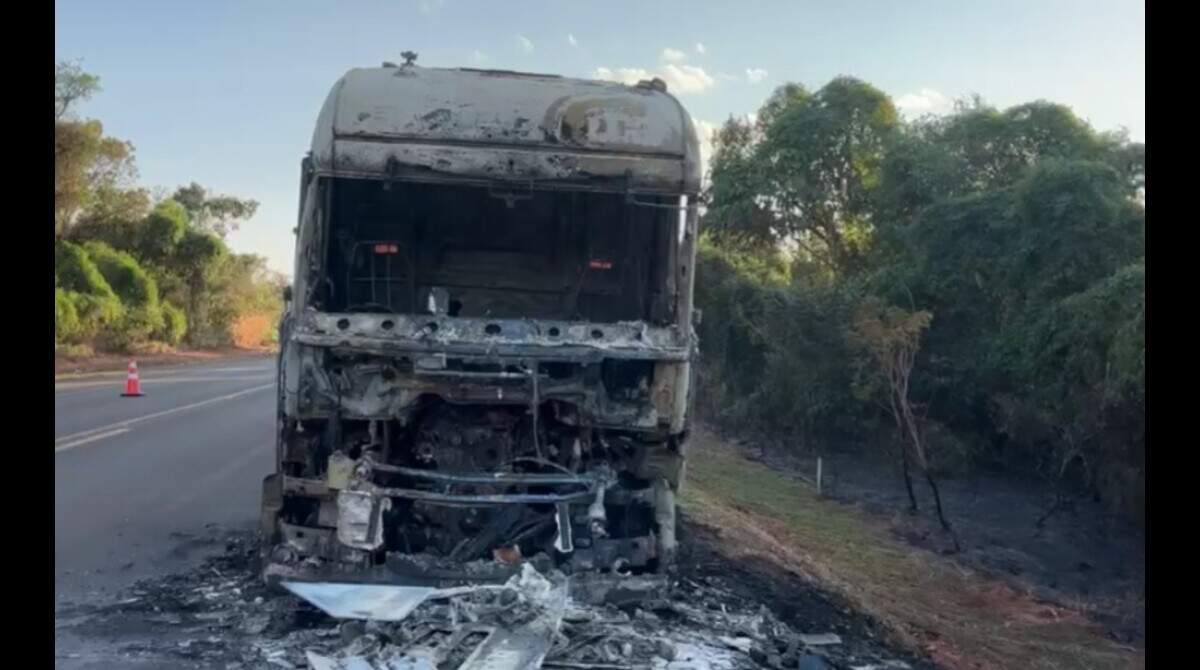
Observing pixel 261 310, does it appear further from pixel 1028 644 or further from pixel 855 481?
pixel 1028 644

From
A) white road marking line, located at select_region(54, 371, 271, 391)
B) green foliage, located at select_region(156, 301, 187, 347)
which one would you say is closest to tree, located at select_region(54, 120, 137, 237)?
green foliage, located at select_region(156, 301, 187, 347)

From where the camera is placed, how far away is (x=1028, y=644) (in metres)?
10.3

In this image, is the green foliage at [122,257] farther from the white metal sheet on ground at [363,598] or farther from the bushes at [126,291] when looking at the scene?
the white metal sheet on ground at [363,598]

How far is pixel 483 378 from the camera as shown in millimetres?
7137

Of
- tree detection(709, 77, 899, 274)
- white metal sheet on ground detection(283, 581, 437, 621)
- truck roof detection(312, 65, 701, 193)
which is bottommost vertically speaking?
white metal sheet on ground detection(283, 581, 437, 621)

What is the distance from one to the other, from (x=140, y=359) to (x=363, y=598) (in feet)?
99.6

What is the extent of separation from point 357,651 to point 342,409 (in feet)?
5.75

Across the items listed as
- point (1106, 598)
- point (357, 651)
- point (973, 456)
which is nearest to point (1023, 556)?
point (1106, 598)

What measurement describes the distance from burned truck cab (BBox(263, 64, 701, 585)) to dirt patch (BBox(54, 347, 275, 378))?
19.9m

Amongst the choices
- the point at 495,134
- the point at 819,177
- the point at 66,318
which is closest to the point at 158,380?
the point at 66,318

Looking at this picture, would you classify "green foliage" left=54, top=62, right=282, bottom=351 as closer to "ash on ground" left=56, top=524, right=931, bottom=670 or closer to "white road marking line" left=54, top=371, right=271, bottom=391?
"white road marking line" left=54, top=371, right=271, bottom=391

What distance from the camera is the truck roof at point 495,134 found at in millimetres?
7227

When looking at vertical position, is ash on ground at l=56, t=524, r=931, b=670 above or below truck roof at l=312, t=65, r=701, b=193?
below

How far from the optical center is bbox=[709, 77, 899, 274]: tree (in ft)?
80.0
